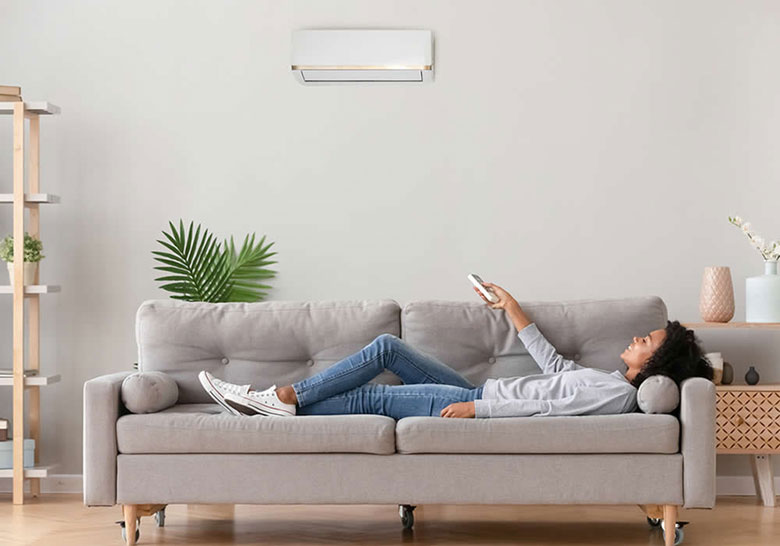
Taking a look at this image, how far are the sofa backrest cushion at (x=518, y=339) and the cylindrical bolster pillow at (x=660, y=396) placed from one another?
1.56ft

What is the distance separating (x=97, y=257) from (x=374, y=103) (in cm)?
148

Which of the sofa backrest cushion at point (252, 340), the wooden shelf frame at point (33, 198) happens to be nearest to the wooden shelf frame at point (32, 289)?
the wooden shelf frame at point (33, 198)

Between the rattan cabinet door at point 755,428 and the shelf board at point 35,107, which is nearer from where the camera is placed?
the rattan cabinet door at point 755,428

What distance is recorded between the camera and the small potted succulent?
440 cm

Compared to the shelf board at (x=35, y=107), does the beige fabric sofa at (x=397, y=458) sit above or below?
below

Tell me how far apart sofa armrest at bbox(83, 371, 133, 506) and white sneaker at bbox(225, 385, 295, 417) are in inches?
15.7

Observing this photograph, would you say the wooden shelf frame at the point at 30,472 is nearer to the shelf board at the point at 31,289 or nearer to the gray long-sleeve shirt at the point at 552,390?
the shelf board at the point at 31,289

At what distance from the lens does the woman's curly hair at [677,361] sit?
3.44 m

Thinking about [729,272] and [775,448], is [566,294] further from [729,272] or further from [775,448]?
[775,448]

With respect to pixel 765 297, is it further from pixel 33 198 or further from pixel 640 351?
pixel 33 198

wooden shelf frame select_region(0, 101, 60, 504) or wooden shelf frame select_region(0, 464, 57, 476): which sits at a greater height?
wooden shelf frame select_region(0, 101, 60, 504)

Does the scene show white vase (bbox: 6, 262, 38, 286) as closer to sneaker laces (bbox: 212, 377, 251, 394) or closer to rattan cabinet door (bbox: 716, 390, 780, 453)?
sneaker laces (bbox: 212, 377, 251, 394)

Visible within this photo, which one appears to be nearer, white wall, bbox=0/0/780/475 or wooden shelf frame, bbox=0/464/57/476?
wooden shelf frame, bbox=0/464/57/476

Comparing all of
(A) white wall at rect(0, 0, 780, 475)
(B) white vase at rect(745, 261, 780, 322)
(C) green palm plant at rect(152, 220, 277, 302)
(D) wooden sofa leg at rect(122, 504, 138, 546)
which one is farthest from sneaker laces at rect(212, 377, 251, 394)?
(B) white vase at rect(745, 261, 780, 322)
